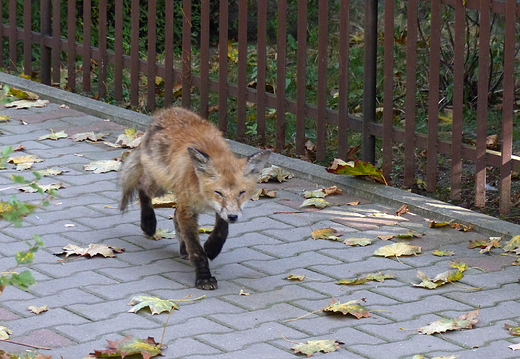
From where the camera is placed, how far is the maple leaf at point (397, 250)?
17.4 feet

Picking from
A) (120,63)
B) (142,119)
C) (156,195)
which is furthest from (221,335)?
(120,63)

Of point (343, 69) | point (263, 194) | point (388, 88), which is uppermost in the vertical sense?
point (343, 69)

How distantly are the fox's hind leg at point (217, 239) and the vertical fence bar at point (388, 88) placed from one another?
2.00 metres

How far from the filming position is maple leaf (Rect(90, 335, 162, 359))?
3.86 m

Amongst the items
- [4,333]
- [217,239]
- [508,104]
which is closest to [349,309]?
[217,239]

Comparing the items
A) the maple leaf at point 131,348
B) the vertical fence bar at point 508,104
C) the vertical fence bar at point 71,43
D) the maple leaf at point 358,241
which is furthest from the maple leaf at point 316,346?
the vertical fence bar at point 71,43

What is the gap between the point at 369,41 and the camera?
6.66m

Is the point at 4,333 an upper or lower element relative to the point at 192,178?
lower

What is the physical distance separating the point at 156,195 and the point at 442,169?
8.85ft

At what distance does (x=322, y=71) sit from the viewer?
6.91 metres

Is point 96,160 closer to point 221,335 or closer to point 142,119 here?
point 142,119

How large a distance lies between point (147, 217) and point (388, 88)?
2.20 metres

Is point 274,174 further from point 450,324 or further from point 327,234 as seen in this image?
point 450,324

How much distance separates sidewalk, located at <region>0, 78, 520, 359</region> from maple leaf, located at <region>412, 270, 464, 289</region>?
41 mm
